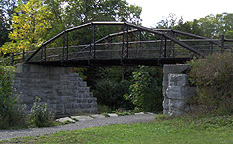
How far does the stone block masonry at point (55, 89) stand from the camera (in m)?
21.6

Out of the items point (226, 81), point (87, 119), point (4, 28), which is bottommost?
point (87, 119)

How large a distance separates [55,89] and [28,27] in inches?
407

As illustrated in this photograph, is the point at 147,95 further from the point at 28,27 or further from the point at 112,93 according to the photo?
the point at 28,27

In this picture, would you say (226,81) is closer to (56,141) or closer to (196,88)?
(196,88)

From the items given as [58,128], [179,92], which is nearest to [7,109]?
[58,128]

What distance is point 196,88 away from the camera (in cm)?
1206

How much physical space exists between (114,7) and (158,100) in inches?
707

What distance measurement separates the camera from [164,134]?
9.05 meters

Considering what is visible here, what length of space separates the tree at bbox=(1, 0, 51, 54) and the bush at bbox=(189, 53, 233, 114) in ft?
71.1

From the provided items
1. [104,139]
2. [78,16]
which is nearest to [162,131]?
[104,139]

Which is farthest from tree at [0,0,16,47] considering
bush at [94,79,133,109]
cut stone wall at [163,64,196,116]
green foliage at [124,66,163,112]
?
cut stone wall at [163,64,196,116]

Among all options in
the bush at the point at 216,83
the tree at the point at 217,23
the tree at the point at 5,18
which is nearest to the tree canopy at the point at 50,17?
the tree at the point at 5,18

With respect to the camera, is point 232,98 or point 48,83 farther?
point 48,83

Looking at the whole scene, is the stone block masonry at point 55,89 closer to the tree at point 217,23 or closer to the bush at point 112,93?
the bush at point 112,93
